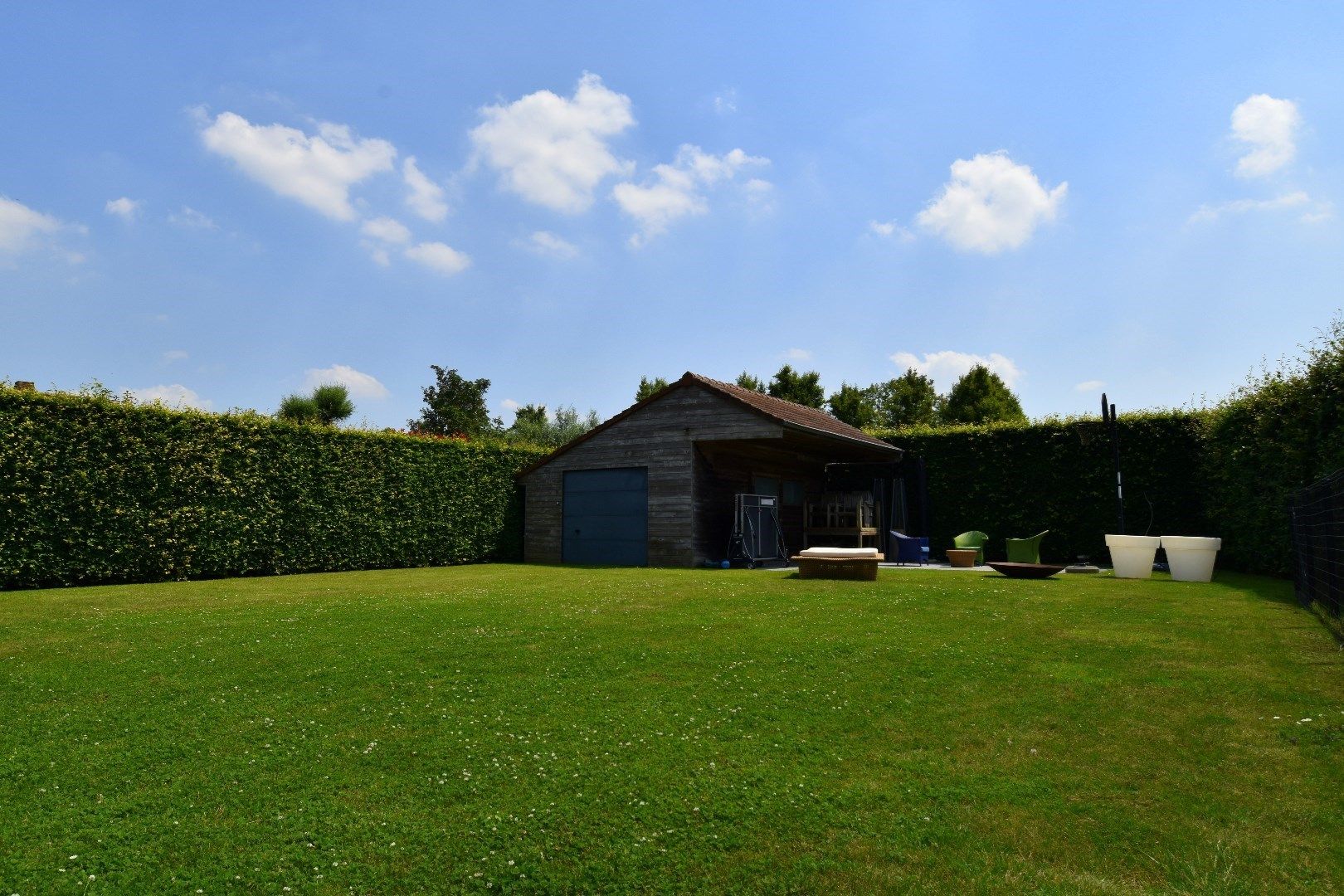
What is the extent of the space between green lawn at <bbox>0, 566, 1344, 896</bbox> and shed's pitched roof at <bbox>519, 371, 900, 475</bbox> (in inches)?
409

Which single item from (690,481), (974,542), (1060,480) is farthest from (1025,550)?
(690,481)

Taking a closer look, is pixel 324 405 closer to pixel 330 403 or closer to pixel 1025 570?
pixel 330 403

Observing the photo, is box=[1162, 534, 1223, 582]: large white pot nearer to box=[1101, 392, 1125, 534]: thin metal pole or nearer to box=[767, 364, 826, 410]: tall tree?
box=[1101, 392, 1125, 534]: thin metal pole

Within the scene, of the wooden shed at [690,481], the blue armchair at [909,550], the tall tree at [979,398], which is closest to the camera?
the blue armchair at [909,550]

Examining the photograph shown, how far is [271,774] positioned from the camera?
4516 mm

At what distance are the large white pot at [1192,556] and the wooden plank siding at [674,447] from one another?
795cm

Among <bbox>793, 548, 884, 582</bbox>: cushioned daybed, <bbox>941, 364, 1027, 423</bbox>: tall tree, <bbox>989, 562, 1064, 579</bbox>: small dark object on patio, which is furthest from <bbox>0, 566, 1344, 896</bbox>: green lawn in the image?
<bbox>941, 364, 1027, 423</bbox>: tall tree

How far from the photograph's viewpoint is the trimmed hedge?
712 inches

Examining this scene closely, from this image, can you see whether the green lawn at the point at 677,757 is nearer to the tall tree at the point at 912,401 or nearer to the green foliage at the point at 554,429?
the green foliage at the point at 554,429

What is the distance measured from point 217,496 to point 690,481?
10.4m

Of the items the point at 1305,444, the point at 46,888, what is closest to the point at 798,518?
the point at 1305,444

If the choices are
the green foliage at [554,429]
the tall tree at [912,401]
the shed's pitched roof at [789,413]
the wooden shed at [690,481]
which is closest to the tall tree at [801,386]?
the tall tree at [912,401]

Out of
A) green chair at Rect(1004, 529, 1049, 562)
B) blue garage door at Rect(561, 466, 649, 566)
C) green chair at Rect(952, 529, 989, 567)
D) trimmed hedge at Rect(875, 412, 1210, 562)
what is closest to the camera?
green chair at Rect(1004, 529, 1049, 562)

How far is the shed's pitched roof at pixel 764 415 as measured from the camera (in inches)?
736
